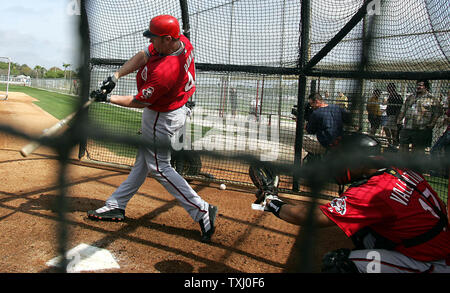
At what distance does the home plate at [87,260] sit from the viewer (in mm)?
2280

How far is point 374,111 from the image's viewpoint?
4352mm

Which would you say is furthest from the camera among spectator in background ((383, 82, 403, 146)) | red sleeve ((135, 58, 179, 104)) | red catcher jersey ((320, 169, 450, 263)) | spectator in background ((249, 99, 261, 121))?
spectator in background ((249, 99, 261, 121))

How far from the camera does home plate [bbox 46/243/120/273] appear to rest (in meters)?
2.28

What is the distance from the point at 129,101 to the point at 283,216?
5.01ft

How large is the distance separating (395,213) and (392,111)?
3.36 metres

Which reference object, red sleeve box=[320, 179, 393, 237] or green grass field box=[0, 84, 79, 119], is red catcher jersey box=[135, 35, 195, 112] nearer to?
green grass field box=[0, 84, 79, 119]

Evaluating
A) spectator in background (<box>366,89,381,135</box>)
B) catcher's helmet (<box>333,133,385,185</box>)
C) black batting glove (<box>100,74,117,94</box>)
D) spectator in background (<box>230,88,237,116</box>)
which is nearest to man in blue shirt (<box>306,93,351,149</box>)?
spectator in background (<box>366,89,381,135</box>)

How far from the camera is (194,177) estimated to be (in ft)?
15.8

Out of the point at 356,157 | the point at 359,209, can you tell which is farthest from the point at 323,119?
the point at 356,157

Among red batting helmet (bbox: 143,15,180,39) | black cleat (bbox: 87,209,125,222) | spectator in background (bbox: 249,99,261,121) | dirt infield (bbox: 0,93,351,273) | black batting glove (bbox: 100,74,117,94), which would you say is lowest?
dirt infield (bbox: 0,93,351,273)

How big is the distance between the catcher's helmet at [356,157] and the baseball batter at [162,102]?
139cm

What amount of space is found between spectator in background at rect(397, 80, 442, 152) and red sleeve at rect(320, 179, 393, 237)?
2.49 meters

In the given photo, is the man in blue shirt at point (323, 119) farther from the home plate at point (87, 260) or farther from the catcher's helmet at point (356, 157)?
the home plate at point (87, 260)

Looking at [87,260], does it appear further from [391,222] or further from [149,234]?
[391,222]
